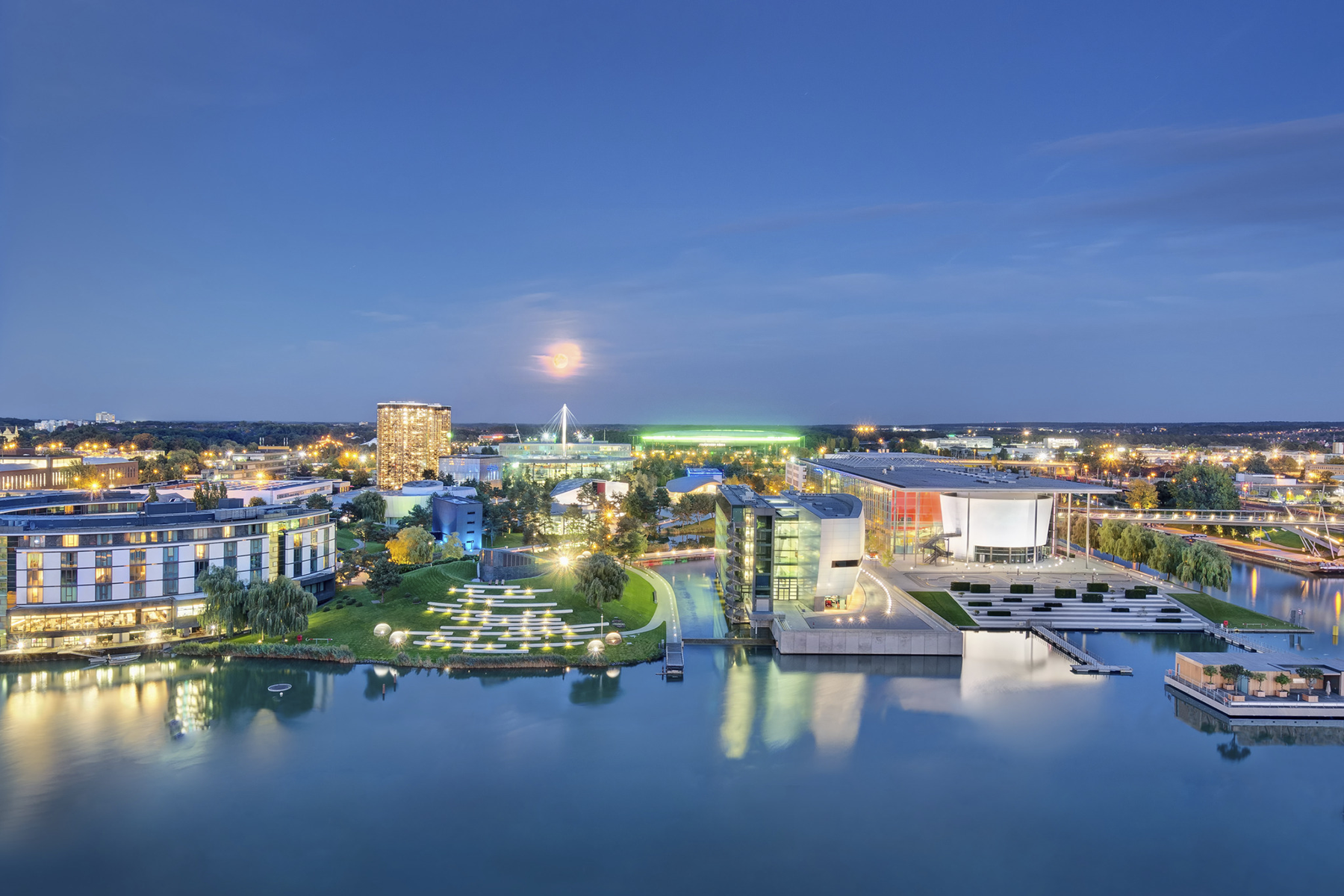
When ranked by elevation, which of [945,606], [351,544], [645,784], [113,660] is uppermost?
[945,606]

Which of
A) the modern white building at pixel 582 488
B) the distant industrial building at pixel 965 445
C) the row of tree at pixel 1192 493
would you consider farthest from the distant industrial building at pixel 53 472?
the distant industrial building at pixel 965 445

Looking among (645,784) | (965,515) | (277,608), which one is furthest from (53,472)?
(965,515)

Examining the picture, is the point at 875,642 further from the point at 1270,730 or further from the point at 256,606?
the point at 256,606

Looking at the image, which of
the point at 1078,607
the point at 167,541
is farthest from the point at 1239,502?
the point at 167,541

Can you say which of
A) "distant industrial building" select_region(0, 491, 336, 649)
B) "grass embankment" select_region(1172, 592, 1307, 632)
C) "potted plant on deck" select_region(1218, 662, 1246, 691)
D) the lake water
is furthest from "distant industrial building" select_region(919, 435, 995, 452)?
"distant industrial building" select_region(0, 491, 336, 649)

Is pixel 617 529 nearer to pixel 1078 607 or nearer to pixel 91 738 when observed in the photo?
pixel 1078 607

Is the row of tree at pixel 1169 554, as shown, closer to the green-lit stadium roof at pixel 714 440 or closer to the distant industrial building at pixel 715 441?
the distant industrial building at pixel 715 441

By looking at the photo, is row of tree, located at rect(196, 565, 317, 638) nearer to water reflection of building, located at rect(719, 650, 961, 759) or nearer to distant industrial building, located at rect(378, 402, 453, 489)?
water reflection of building, located at rect(719, 650, 961, 759)
